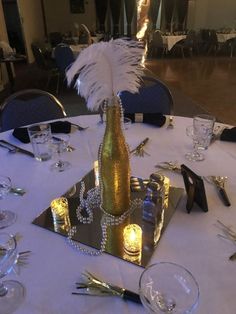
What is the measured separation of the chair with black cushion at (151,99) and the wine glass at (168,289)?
1.44 m

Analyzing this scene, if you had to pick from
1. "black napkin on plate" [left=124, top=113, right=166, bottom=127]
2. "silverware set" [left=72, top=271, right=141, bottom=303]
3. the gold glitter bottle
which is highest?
the gold glitter bottle

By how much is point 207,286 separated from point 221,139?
2.72ft

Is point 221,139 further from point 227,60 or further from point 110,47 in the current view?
point 227,60

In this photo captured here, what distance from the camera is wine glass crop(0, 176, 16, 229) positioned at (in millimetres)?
870

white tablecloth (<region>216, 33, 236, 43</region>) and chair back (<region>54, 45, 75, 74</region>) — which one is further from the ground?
chair back (<region>54, 45, 75, 74</region>)

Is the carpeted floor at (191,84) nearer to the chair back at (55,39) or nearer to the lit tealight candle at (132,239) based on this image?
the chair back at (55,39)

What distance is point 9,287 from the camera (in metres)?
0.67

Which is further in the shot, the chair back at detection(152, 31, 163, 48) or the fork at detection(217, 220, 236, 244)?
the chair back at detection(152, 31, 163, 48)

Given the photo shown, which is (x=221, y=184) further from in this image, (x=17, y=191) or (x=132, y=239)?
(x=17, y=191)

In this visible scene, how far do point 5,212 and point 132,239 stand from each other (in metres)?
0.43

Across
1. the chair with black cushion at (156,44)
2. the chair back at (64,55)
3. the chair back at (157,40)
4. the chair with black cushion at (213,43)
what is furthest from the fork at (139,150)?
the chair with black cushion at (213,43)

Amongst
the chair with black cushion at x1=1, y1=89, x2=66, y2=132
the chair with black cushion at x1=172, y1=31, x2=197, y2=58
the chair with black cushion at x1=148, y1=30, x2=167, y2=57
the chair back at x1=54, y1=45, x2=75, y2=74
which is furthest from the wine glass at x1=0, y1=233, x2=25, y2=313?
the chair with black cushion at x1=172, y1=31, x2=197, y2=58

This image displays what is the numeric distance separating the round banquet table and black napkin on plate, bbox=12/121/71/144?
145 mm

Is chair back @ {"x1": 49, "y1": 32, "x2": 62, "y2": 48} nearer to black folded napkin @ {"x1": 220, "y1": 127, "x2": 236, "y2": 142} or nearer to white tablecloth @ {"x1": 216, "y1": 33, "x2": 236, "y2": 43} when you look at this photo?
white tablecloth @ {"x1": 216, "y1": 33, "x2": 236, "y2": 43}
